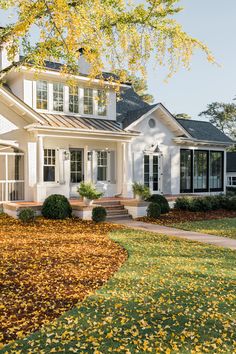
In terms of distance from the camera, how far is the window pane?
Answer: 24156 mm

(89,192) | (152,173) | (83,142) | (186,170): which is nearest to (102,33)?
(89,192)

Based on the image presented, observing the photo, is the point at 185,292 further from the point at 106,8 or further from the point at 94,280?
the point at 106,8

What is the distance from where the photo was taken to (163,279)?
283 inches

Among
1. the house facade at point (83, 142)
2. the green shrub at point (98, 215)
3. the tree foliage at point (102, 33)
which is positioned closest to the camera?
the tree foliage at point (102, 33)

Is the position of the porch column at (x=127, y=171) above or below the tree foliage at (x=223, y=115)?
below

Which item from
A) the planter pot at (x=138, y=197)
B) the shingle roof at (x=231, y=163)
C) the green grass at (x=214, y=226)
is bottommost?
the green grass at (x=214, y=226)

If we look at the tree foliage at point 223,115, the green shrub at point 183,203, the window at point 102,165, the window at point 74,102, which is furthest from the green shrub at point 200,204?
the tree foliage at point 223,115

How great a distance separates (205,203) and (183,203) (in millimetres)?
1255

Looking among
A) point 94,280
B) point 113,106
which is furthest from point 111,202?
point 94,280

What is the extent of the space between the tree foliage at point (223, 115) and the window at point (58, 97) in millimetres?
46741

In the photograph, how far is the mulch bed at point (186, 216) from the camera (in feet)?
51.8

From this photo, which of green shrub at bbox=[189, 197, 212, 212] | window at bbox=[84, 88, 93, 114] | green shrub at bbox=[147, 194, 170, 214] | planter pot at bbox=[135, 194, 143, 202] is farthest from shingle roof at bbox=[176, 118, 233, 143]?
planter pot at bbox=[135, 194, 143, 202]

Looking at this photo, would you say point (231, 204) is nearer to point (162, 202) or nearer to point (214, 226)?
point (162, 202)

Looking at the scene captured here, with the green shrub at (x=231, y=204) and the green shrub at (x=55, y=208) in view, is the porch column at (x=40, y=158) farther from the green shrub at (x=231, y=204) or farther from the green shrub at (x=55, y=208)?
the green shrub at (x=231, y=204)
